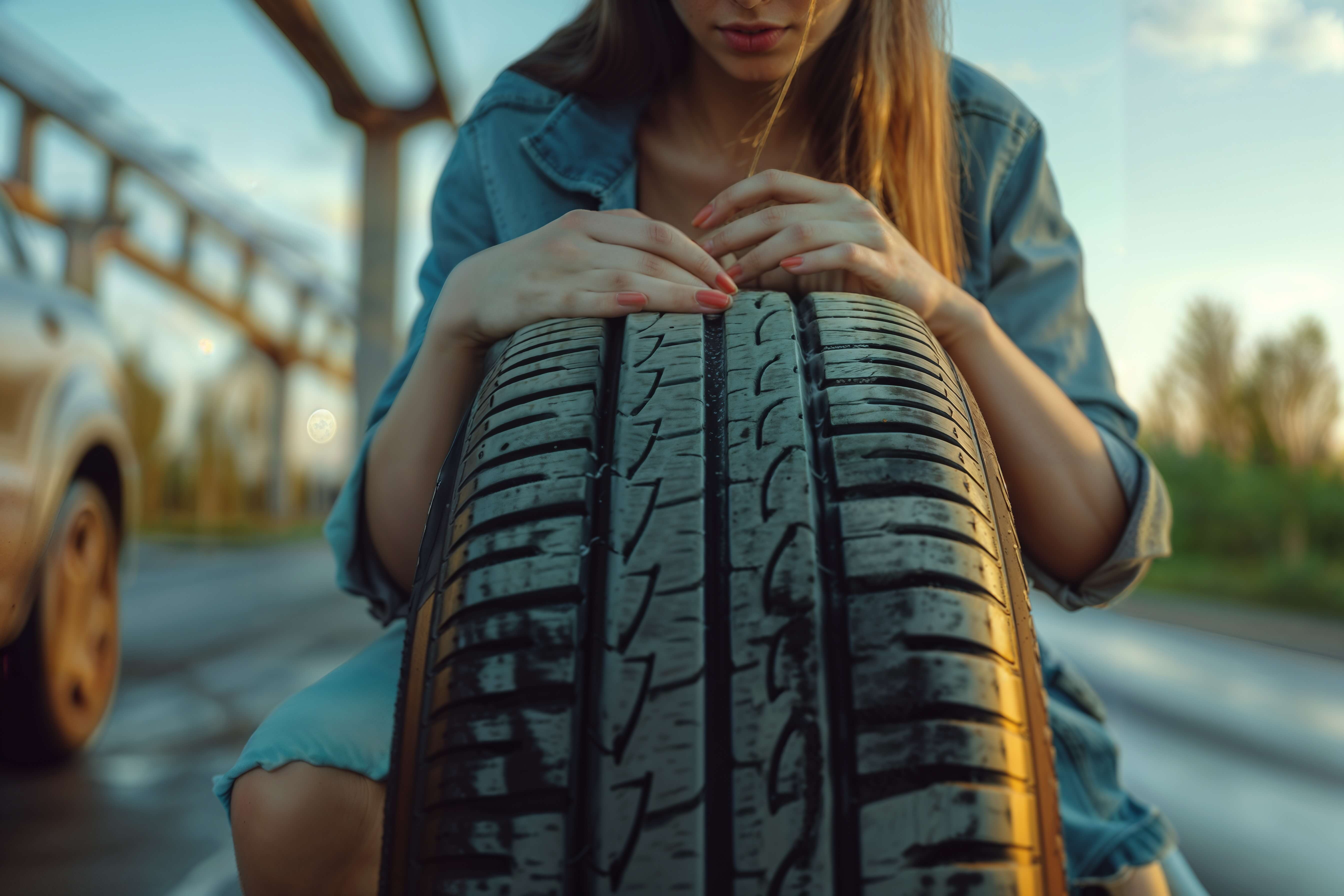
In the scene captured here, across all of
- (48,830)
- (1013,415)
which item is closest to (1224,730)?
(1013,415)

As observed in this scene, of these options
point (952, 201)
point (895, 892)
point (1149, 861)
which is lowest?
point (1149, 861)

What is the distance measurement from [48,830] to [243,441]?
65.3 inches

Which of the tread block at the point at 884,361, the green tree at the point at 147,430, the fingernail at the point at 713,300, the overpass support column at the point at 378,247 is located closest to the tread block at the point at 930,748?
the tread block at the point at 884,361

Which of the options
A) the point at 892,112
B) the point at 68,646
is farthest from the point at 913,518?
the point at 68,646

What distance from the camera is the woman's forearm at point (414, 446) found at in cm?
89

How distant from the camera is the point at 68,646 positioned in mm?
1690

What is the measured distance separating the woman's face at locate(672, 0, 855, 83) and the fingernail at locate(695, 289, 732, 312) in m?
0.41

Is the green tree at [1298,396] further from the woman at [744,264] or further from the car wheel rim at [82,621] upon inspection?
the car wheel rim at [82,621]

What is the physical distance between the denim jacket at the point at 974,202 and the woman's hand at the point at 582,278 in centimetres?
25

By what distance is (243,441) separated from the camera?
2963mm

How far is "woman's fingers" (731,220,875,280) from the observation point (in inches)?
30.6

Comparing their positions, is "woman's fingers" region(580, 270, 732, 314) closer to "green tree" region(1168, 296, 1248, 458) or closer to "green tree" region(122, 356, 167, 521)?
"green tree" region(122, 356, 167, 521)

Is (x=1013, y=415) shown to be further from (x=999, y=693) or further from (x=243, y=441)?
(x=243, y=441)

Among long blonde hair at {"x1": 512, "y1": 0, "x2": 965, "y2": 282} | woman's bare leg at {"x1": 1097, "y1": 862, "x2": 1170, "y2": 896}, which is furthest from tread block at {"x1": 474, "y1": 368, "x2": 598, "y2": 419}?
woman's bare leg at {"x1": 1097, "y1": 862, "x2": 1170, "y2": 896}
